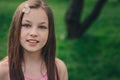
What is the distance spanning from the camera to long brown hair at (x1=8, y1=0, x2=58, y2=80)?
130 inches

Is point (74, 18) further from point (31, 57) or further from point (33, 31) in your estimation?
point (33, 31)

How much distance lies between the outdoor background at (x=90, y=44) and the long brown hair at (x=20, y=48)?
4.02 metres

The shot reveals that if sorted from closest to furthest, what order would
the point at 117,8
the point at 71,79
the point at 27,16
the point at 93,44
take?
the point at 27,16 → the point at 71,79 → the point at 93,44 → the point at 117,8

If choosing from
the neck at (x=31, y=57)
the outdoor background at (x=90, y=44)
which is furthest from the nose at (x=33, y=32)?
the outdoor background at (x=90, y=44)

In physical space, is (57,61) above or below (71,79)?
above

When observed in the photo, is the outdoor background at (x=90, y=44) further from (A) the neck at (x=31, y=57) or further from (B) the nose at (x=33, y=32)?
(B) the nose at (x=33, y=32)

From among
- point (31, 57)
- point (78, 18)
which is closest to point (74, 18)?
point (78, 18)

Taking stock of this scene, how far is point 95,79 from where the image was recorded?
7.54m

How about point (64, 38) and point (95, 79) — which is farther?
point (64, 38)

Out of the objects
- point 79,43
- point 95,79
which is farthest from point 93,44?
point 95,79

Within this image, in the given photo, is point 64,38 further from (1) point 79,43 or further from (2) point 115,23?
(2) point 115,23

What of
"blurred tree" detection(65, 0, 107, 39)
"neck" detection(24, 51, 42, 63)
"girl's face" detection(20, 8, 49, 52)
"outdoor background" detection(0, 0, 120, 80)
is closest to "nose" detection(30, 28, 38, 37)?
"girl's face" detection(20, 8, 49, 52)

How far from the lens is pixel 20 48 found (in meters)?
3.35

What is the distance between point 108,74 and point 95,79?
0.27 metres
